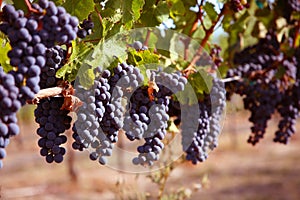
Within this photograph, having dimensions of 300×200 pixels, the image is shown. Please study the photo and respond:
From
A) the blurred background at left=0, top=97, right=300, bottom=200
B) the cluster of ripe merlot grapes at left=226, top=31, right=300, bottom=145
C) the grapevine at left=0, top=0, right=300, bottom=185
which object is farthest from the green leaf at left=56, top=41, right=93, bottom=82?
the blurred background at left=0, top=97, right=300, bottom=200

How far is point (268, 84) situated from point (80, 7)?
1.31 m

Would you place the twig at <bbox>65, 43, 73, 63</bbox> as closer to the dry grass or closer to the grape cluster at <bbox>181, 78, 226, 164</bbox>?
the grape cluster at <bbox>181, 78, 226, 164</bbox>

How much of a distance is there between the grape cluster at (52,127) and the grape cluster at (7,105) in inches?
10.2

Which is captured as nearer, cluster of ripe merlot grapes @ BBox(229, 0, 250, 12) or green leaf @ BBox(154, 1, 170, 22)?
green leaf @ BBox(154, 1, 170, 22)

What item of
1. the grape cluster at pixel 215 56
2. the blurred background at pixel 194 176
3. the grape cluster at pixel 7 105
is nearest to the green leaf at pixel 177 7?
the grape cluster at pixel 215 56

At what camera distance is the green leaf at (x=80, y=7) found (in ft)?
4.59

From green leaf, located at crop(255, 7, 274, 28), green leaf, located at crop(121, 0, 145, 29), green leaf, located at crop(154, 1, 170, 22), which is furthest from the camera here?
green leaf, located at crop(255, 7, 274, 28)

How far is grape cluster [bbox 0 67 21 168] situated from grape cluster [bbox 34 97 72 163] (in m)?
0.26

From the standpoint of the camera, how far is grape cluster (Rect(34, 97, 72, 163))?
139 centimetres

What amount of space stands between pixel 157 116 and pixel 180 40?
632 millimetres

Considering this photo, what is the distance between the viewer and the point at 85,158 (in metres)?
14.4

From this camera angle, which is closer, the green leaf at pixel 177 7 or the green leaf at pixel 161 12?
the green leaf at pixel 161 12

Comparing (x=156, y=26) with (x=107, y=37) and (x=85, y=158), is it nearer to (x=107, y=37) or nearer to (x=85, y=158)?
(x=107, y=37)

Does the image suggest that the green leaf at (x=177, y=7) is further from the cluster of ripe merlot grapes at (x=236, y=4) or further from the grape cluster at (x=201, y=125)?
the grape cluster at (x=201, y=125)
